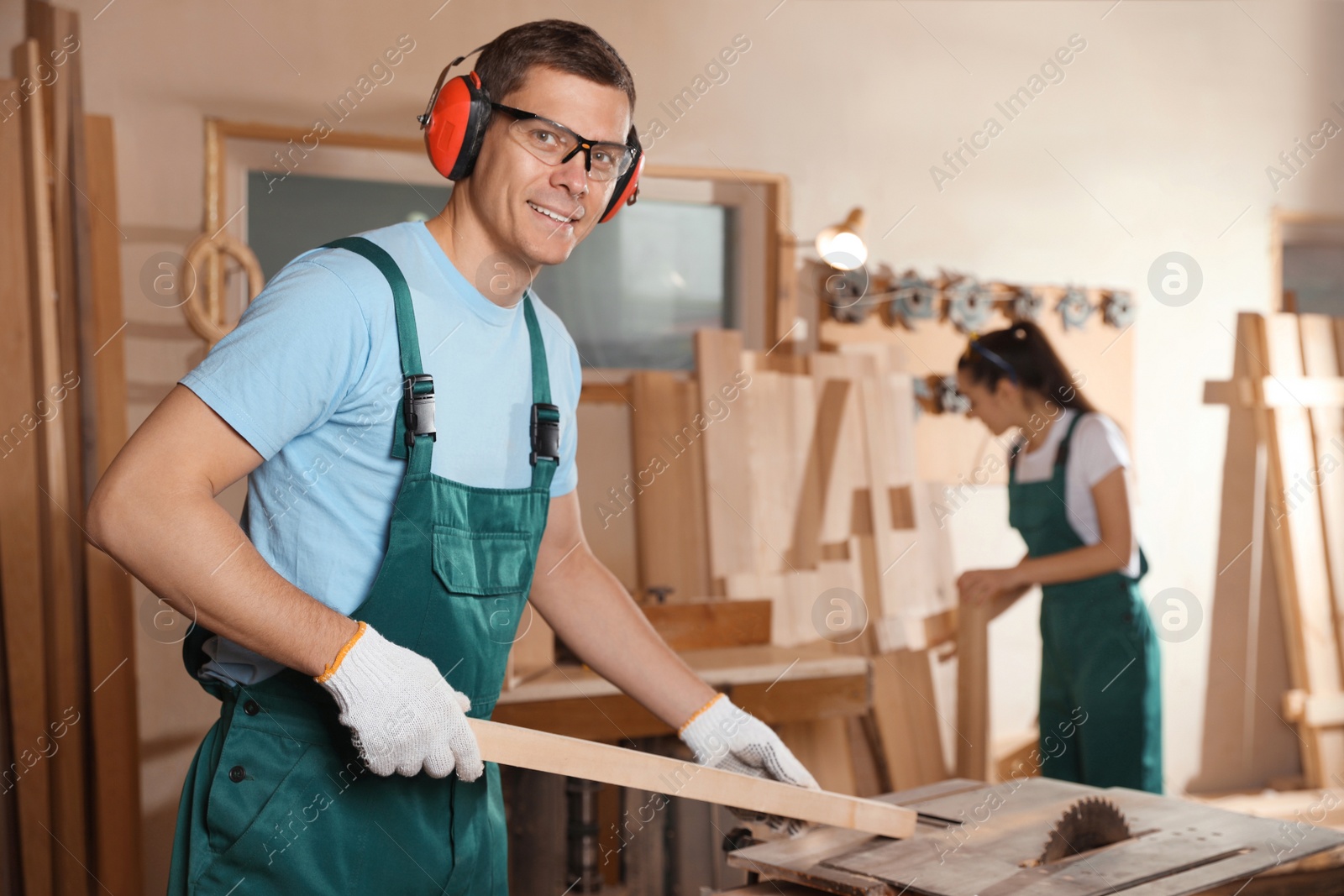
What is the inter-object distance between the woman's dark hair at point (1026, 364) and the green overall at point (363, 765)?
8.44 feet

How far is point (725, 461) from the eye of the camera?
13.3 ft

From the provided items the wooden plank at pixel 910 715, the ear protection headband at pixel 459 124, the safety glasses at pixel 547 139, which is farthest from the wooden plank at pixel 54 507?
the wooden plank at pixel 910 715

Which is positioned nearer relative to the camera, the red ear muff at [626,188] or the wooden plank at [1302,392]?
the red ear muff at [626,188]

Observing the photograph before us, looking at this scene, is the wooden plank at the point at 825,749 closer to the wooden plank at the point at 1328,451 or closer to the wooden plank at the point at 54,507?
the wooden plank at the point at 54,507

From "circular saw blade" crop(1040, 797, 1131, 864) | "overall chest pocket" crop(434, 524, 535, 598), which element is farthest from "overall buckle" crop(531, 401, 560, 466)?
"circular saw blade" crop(1040, 797, 1131, 864)

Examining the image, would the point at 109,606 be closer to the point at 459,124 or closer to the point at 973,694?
the point at 459,124

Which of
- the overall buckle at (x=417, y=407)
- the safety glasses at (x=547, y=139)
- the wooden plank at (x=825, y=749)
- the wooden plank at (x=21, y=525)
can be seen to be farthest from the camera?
the wooden plank at (x=825, y=749)

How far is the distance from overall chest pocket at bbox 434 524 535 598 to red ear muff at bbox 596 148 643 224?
0.53 metres

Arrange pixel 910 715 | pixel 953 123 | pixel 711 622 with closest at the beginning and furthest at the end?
pixel 711 622 → pixel 910 715 → pixel 953 123

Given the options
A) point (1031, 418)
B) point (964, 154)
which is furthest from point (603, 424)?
point (964, 154)

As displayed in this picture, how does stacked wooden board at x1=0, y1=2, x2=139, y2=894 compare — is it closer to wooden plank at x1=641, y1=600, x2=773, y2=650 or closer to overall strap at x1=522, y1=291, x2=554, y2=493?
wooden plank at x1=641, y1=600, x2=773, y2=650

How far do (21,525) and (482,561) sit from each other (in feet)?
6.74

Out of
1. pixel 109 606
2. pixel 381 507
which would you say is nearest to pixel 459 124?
pixel 381 507

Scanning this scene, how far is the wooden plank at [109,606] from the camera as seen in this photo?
3217 millimetres
